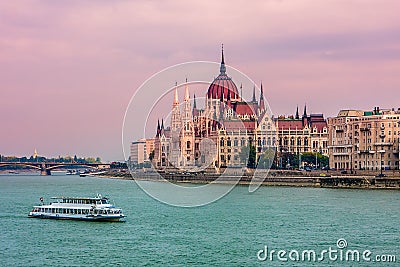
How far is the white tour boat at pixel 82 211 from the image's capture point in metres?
49.8

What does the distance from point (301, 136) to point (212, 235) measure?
96.9 m

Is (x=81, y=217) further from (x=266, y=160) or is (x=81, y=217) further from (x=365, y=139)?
(x=266, y=160)

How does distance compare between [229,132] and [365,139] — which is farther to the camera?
[229,132]

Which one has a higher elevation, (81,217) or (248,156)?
(248,156)

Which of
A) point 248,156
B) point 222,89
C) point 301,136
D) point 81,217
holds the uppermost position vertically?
point 222,89

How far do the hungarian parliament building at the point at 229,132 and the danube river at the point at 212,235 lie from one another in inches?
2630

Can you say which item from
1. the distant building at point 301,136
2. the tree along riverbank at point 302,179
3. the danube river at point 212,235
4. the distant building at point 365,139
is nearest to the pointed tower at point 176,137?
the distant building at point 301,136

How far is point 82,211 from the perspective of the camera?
51.0 m

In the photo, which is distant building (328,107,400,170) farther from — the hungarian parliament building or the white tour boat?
the white tour boat

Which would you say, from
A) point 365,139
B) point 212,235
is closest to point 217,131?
point 365,139

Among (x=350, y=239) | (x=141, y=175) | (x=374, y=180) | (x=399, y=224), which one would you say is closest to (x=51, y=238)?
(x=350, y=239)

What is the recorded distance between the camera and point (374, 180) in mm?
81125

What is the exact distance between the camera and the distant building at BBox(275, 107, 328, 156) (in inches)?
5359

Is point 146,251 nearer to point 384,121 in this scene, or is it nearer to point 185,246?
point 185,246
